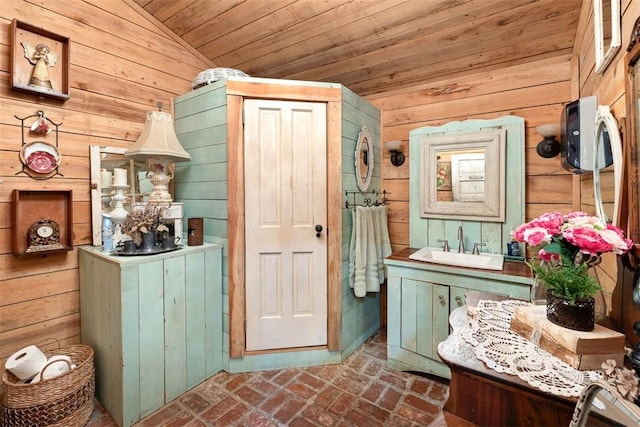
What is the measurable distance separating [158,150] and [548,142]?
2.60 metres

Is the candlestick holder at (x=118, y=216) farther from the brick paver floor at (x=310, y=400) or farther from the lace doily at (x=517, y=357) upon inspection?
the lace doily at (x=517, y=357)

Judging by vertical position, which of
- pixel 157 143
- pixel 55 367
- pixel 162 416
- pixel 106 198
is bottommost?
pixel 162 416

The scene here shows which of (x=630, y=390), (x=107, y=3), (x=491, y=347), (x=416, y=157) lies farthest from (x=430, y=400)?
(x=107, y=3)

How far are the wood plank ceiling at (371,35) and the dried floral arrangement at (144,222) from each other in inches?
56.9

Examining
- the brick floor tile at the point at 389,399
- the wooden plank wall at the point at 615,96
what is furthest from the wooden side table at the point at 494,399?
the brick floor tile at the point at 389,399

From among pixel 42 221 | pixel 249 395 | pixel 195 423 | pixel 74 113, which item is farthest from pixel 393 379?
pixel 74 113

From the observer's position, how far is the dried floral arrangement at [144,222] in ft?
5.91

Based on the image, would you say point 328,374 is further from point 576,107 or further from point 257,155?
point 576,107

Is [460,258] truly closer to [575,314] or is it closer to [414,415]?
[414,415]

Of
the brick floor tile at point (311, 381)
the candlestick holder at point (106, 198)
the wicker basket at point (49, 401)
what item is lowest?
the brick floor tile at point (311, 381)

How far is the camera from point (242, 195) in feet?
6.92

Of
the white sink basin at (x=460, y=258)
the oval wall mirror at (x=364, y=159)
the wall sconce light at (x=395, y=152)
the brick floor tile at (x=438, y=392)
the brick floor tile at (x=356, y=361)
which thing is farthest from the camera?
the wall sconce light at (x=395, y=152)

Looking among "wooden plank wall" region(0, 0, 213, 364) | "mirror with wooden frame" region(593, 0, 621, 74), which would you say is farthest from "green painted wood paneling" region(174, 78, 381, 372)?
"mirror with wooden frame" region(593, 0, 621, 74)

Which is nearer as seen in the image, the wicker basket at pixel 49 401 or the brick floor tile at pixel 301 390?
the wicker basket at pixel 49 401
